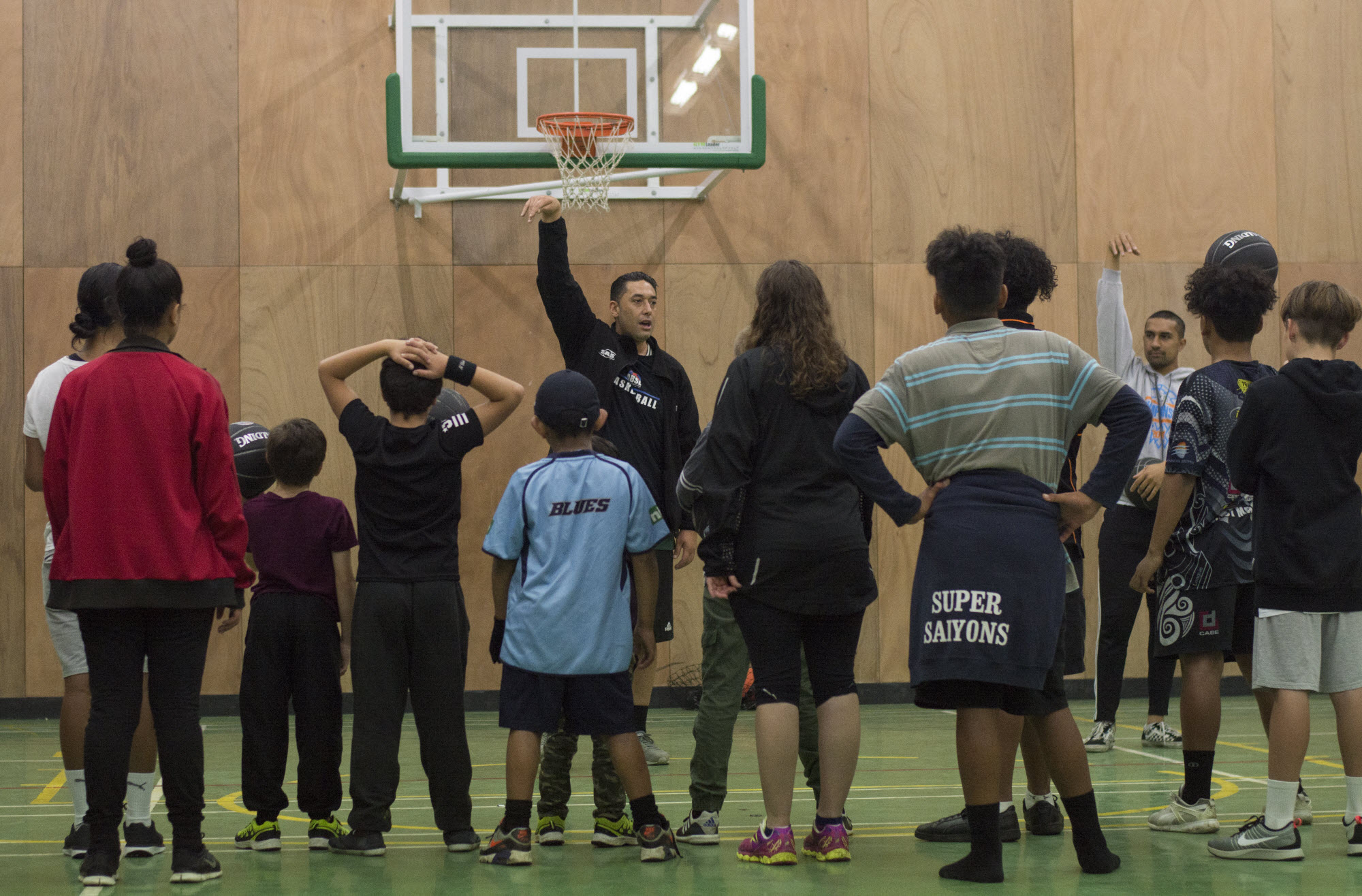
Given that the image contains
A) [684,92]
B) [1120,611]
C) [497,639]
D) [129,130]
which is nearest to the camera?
[497,639]

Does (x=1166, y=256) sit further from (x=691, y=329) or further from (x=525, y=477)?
(x=525, y=477)

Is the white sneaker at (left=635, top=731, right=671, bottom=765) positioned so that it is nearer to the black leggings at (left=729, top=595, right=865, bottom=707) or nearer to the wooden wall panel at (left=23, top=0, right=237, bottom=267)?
the black leggings at (left=729, top=595, right=865, bottom=707)

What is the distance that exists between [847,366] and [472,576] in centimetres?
475

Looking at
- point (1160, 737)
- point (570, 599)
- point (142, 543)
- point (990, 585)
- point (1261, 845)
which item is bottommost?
point (1160, 737)

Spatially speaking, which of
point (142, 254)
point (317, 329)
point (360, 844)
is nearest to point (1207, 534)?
point (360, 844)

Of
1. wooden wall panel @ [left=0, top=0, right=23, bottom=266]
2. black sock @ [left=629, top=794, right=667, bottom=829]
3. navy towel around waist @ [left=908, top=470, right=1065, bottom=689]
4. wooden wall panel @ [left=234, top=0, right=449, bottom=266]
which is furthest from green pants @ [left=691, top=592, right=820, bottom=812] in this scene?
wooden wall panel @ [left=0, top=0, right=23, bottom=266]

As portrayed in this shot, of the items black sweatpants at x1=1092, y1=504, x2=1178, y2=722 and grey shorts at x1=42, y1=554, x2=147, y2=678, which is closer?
grey shorts at x1=42, y1=554, x2=147, y2=678

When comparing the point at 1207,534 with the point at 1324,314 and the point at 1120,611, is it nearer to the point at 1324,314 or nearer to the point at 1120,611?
the point at 1324,314

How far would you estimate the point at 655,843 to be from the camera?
13.5 feet

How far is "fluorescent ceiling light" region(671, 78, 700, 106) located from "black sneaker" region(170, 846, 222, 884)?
16.4ft

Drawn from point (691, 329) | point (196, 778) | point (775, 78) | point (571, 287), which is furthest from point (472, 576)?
point (196, 778)

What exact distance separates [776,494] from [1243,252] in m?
2.69

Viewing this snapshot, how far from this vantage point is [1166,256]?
29.7ft

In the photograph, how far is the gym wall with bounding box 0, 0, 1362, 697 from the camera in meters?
8.34
